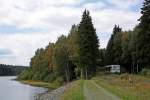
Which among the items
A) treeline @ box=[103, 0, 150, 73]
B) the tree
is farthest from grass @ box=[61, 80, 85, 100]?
the tree

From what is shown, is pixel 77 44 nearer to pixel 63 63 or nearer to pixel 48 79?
pixel 63 63

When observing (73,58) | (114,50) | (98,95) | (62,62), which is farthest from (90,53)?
(98,95)

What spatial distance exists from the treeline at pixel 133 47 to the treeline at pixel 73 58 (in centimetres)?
961

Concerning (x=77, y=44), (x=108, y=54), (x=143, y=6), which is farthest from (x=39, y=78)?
(x=143, y=6)

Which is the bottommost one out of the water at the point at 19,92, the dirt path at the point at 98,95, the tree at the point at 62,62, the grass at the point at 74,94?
the water at the point at 19,92

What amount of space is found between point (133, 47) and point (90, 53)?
13.9 metres

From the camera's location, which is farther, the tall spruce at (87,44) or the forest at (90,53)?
the tall spruce at (87,44)

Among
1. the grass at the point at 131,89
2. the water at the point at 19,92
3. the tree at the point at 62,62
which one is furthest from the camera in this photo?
the tree at the point at 62,62

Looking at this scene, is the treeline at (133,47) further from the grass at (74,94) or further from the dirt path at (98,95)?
the dirt path at (98,95)

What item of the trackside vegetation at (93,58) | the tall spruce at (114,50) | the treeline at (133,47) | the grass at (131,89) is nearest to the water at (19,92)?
the trackside vegetation at (93,58)

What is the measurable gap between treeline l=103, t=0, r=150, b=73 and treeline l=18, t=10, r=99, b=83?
961cm

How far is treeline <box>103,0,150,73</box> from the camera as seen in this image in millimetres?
74562

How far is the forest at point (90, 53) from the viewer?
76188 millimetres

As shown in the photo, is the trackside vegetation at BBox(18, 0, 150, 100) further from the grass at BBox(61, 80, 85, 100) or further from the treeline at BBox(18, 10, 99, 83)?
the grass at BBox(61, 80, 85, 100)
